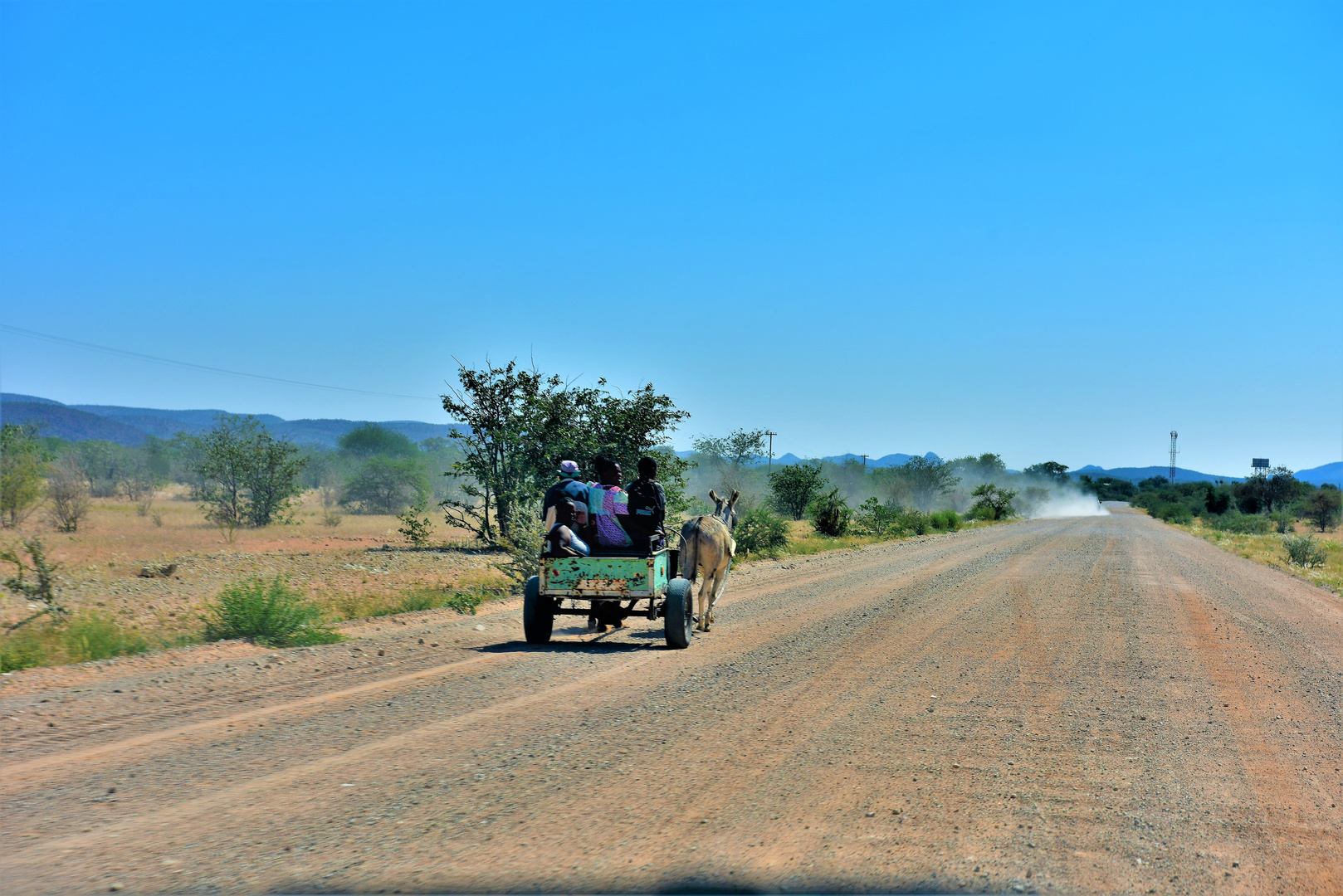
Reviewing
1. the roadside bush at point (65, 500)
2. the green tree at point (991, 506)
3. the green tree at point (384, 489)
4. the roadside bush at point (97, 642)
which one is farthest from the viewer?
the green tree at point (991, 506)

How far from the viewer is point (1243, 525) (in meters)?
57.0

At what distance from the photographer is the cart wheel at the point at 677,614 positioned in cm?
1050

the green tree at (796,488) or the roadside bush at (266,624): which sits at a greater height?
the green tree at (796,488)

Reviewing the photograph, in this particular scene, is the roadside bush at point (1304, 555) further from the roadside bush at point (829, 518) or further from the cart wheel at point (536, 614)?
the cart wheel at point (536, 614)

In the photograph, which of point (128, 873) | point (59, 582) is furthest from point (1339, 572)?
point (59, 582)

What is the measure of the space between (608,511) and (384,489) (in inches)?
2218

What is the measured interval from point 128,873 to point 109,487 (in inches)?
2807

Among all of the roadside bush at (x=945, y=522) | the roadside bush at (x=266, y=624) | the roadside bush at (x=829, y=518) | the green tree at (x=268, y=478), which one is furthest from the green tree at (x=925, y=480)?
the roadside bush at (x=266, y=624)

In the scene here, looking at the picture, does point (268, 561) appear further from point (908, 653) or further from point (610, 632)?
point (908, 653)

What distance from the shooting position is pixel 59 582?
61.3ft

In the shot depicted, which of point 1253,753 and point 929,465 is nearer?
point 1253,753

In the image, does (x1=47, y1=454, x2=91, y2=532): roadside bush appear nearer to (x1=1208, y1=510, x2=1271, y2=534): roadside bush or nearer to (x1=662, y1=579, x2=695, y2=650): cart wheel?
(x1=662, y1=579, x2=695, y2=650): cart wheel

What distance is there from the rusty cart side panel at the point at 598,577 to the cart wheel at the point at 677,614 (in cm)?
33

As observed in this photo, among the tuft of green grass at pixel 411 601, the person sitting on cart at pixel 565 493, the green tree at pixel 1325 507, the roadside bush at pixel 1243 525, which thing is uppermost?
the green tree at pixel 1325 507
